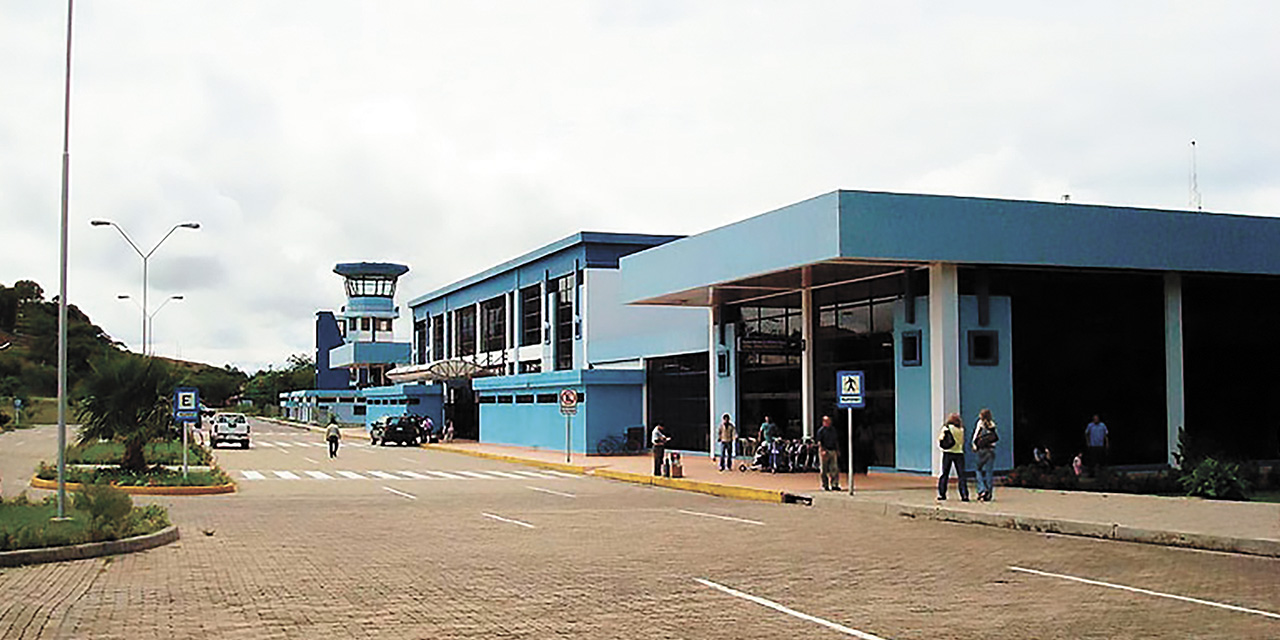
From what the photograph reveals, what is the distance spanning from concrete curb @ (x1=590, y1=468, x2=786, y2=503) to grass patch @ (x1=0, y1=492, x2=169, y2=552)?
12600 millimetres

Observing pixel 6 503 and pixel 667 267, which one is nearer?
pixel 6 503

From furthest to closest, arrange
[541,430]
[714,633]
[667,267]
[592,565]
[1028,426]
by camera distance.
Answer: [541,430] → [667,267] → [1028,426] → [592,565] → [714,633]

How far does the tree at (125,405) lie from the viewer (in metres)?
31.0

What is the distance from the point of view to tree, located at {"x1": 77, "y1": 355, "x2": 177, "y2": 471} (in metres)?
31.0

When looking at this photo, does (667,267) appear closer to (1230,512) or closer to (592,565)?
(1230,512)

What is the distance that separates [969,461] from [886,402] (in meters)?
2.95

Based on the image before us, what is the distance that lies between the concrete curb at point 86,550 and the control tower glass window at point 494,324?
53262mm

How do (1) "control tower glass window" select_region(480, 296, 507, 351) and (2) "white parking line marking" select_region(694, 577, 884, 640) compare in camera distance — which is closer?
(2) "white parking line marking" select_region(694, 577, 884, 640)

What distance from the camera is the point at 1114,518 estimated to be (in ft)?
63.9

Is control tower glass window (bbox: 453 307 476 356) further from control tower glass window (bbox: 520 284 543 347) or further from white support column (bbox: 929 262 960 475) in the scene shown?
white support column (bbox: 929 262 960 475)

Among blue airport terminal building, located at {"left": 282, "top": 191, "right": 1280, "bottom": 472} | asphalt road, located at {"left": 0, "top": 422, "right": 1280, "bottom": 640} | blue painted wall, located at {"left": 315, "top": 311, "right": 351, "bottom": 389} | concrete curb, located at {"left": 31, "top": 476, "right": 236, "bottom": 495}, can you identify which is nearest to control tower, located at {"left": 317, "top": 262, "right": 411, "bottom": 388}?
blue painted wall, located at {"left": 315, "top": 311, "right": 351, "bottom": 389}

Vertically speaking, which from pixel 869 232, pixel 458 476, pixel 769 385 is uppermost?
pixel 869 232

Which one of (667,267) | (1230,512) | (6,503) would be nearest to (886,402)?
(667,267)

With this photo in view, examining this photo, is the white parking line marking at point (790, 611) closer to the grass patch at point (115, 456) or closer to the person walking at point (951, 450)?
the person walking at point (951, 450)
